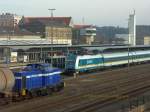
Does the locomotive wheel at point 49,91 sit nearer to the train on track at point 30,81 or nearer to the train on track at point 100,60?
the train on track at point 30,81

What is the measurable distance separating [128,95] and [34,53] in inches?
1497

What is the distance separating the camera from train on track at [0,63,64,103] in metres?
31.9

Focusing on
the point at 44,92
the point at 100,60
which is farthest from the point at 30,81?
the point at 100,60

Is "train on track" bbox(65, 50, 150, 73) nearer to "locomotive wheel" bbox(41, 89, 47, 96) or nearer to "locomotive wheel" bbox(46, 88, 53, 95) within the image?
"locomotive wheel" bbox(46, 88, 53, 95)

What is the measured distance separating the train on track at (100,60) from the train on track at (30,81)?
79.6 ft

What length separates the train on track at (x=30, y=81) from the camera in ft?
105

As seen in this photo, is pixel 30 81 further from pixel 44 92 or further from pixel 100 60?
pixel 100 60

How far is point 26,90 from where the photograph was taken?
35.6m

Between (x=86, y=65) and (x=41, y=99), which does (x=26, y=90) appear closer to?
(x=41, y=99)

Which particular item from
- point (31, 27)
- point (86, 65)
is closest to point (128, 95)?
point (86, 65)

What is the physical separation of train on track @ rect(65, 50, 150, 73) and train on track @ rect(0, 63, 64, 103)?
24272mm

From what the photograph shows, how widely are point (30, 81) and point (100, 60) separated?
41230 mm

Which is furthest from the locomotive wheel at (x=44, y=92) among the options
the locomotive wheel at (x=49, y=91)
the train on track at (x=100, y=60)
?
the train on track at (x=100, y=60)

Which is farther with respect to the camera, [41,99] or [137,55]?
[137,55]
